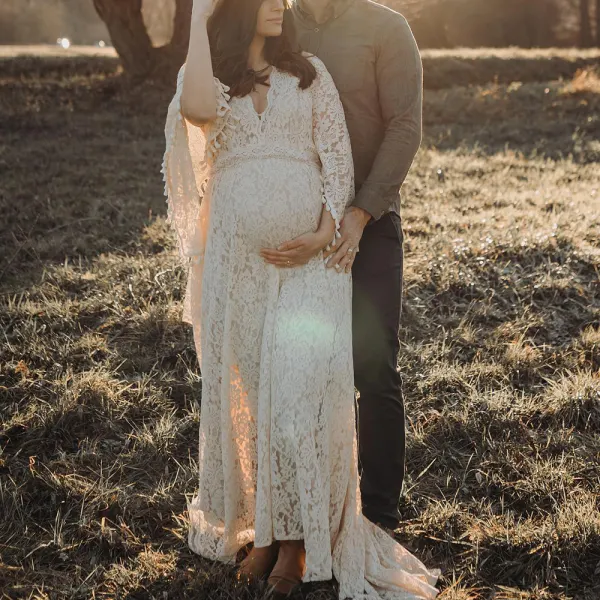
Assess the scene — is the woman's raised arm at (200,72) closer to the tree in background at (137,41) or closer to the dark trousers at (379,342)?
the dark trousers at (379,342)

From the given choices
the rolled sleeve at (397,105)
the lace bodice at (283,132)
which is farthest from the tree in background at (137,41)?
the lace bodice at (283,132)

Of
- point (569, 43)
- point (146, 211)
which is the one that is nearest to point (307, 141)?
point (146, 211)

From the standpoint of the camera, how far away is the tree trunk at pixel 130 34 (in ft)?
48.8

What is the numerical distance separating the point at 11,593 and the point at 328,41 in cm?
253

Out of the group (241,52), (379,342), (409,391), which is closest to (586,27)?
(409,391)

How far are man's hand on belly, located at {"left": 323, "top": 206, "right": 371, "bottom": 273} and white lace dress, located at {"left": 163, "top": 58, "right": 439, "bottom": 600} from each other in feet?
0.14

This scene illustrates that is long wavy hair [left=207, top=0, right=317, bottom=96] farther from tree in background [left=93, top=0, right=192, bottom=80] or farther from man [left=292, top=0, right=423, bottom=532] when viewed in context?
tree in background [left=93, top=0, right=192, bottom=80]

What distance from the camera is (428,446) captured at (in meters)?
3.90

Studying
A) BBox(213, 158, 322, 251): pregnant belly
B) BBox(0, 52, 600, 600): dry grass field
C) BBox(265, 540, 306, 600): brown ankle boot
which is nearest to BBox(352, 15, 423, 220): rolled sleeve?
BBox(213, 158, 322, 251): pregnant belly

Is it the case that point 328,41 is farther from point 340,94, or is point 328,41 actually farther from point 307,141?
point 307,141

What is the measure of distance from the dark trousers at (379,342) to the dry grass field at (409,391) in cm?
49

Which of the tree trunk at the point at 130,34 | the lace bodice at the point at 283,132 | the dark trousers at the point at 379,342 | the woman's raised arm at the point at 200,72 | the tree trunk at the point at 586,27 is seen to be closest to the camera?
the woman's raised arm at the point at 200,72

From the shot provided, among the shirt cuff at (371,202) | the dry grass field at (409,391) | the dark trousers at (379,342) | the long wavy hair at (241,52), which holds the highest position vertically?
the long wavy hair at (241,52)

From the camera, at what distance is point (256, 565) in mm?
2920
